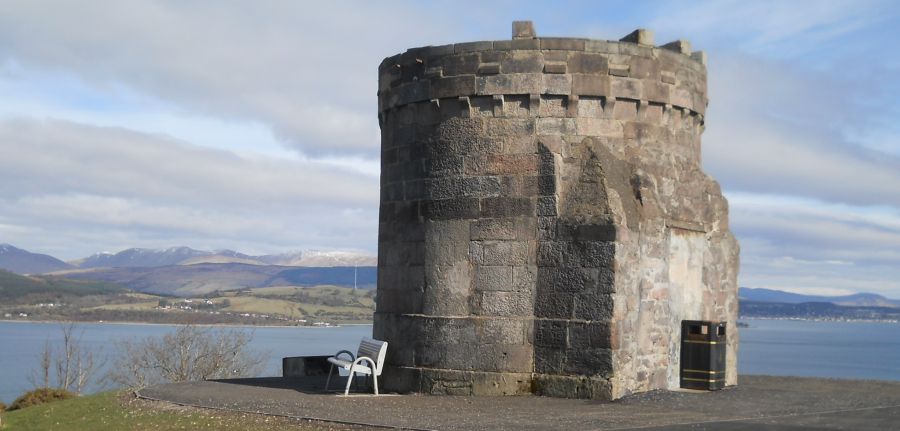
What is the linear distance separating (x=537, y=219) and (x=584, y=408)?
3060 millimetres

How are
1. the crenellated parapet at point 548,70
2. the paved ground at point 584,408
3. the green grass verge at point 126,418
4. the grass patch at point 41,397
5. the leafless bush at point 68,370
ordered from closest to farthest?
the paved ground at point 584,408, the green grass verge at point 126,418, the crenellated parapet at point 548,70, the grass patch at point 41,397, the leafless bush at point 68,370

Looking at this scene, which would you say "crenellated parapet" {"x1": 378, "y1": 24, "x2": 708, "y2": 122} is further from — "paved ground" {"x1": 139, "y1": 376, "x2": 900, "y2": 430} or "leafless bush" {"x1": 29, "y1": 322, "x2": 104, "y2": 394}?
"leafless bush" {"x1": 29, "y1": 322, "x2": 104, "y2": 394}

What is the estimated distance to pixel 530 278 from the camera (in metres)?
14.6

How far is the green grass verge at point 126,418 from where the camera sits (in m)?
11.6

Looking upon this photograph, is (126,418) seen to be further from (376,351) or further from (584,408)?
(584,408)

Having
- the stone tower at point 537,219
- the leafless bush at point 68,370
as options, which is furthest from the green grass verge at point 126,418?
the leafless bush at point 68,370

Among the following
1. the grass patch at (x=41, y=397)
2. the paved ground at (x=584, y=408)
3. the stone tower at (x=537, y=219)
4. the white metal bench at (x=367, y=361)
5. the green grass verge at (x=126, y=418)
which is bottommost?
the grass patch at (x=41, y=397)

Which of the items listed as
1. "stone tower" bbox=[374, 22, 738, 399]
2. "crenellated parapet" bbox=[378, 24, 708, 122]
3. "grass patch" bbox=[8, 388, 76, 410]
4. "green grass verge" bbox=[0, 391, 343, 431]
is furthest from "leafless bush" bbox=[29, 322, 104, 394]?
"crenellated parapet" bbox=[378, 24, 708, 122]

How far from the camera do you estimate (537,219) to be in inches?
577

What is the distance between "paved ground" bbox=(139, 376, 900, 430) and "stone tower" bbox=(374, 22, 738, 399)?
744mm

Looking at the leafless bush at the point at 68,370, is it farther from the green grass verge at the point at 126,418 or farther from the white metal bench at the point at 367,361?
the white metal bench at the point at 367,361

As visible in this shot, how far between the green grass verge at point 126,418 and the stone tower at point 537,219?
369 centimetres

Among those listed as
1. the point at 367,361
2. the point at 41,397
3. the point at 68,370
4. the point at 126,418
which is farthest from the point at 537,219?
the point at 68,370

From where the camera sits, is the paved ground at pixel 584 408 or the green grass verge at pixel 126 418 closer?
the paved ground at pixel 584 408
